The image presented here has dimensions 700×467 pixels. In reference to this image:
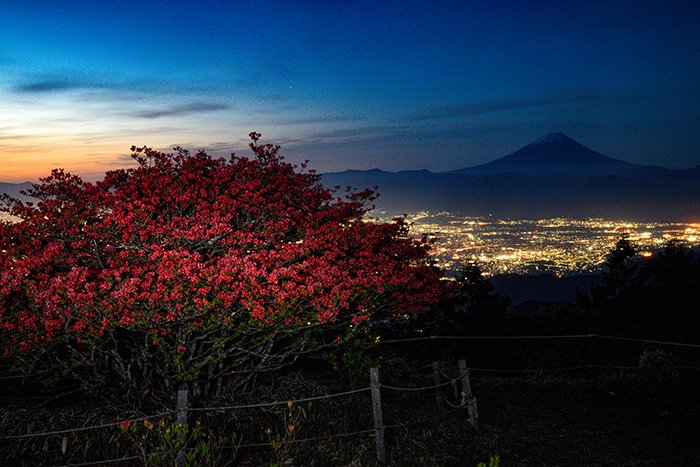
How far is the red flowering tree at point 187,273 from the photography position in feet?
23.3

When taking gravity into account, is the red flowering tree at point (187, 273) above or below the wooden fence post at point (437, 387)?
above

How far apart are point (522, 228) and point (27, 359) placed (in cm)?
15456

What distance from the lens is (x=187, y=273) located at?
6.87 meters

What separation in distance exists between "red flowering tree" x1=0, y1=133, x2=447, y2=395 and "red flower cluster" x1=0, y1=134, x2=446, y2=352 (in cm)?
3

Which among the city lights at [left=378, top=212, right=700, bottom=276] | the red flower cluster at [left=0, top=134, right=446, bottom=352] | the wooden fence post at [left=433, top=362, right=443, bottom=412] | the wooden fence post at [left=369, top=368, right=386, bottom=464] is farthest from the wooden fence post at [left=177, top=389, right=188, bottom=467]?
the city lights at [left=378, top=212, right=700, bottom=276]

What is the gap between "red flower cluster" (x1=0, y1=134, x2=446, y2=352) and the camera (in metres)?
7.06

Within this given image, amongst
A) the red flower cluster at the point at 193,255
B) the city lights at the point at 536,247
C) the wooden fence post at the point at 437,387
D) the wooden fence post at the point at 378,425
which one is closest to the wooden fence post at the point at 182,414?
the red flower cluster at the point at 193,255

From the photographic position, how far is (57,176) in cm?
884

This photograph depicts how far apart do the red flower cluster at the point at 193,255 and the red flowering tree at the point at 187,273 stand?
25mm

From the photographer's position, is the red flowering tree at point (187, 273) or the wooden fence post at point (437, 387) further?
the wooden fence post at point (437, 387)

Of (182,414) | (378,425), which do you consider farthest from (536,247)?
(182,414)

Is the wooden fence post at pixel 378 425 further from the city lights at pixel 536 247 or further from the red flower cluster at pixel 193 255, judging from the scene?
the city lights at pixel 536 247

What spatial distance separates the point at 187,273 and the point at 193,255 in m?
0.30

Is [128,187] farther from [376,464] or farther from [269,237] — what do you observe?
[376,464]
